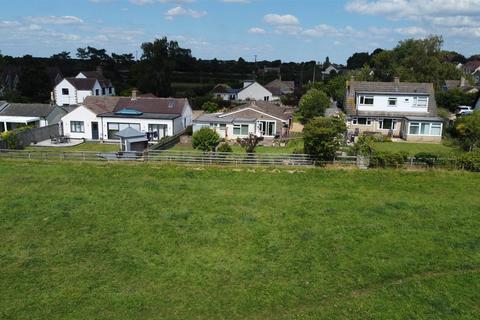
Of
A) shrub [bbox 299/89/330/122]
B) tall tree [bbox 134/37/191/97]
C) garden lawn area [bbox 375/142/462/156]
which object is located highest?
tall tree [bbox 134/37/191/97]

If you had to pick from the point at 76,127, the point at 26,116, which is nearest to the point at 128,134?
the point at 76,127

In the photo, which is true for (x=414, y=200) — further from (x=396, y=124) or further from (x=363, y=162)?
(x=396, y=124)

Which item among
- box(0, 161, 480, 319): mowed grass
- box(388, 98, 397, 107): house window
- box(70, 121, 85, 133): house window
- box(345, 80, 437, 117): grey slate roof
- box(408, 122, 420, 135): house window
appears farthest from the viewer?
box(388, 98, 397, 107): house window

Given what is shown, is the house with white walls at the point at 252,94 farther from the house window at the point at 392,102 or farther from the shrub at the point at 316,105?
the house window at the point at 392,102

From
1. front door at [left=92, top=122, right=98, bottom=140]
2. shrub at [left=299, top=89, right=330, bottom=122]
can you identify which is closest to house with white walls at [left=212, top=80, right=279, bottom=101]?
shrub at [left=299, top=89, right=330, bottom=122]

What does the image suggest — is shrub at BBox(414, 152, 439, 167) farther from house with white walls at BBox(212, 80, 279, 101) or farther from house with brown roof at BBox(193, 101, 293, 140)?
house with white walls at BBox(212, 80, 279, 101)

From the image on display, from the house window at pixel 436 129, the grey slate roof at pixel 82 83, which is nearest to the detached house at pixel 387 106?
the house window at pixel 436 129

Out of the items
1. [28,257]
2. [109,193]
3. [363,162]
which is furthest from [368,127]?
[28,257]
